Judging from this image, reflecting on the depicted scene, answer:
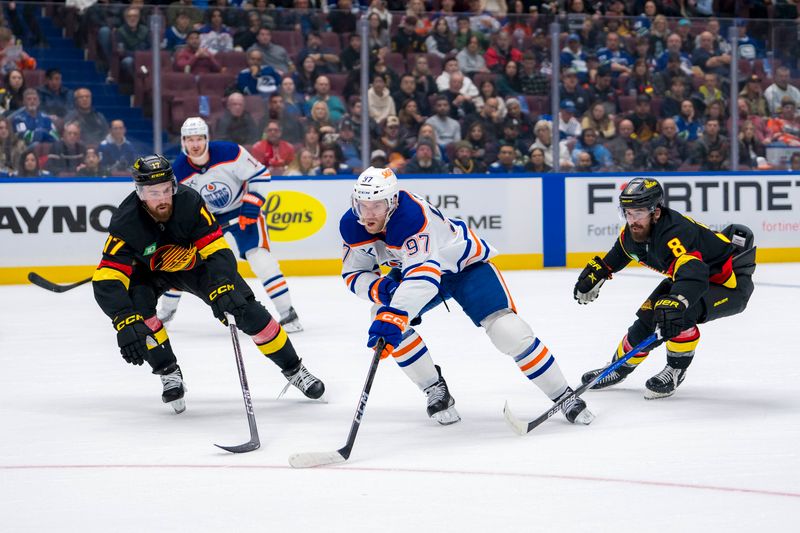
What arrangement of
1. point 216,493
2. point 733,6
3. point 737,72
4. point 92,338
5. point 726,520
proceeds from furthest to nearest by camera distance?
point 733,6
point 737,72
point 92,338
point 216,493
point 726,520

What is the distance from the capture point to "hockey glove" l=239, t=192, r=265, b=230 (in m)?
7.34

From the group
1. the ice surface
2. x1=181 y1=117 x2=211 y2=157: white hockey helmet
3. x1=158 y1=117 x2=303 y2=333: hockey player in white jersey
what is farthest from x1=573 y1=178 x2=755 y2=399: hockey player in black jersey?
x1=181 y1=117 x2=211 y2=157: white hockey helmet

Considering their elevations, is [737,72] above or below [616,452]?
above

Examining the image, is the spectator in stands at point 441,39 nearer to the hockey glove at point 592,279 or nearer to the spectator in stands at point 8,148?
the spectator in stands at point 8,148

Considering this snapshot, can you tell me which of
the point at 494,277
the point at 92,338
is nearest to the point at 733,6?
the point at 92,338

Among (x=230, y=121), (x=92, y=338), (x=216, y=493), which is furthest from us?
(x=230, y=121)

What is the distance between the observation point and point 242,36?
1055 cm

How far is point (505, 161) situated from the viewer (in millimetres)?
11242

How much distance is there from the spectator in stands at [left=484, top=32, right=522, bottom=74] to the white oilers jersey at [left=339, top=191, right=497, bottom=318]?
276 inches

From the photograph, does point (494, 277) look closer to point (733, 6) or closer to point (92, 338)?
point (92, 338)

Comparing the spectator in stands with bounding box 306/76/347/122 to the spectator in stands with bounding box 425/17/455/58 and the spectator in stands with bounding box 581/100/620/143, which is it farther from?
the spectator in stands with bounding box 581/100/620/143

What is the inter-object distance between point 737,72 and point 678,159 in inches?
40.0

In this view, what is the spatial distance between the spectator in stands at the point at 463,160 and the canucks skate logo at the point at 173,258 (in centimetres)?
658

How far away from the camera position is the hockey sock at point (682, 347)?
485cm
